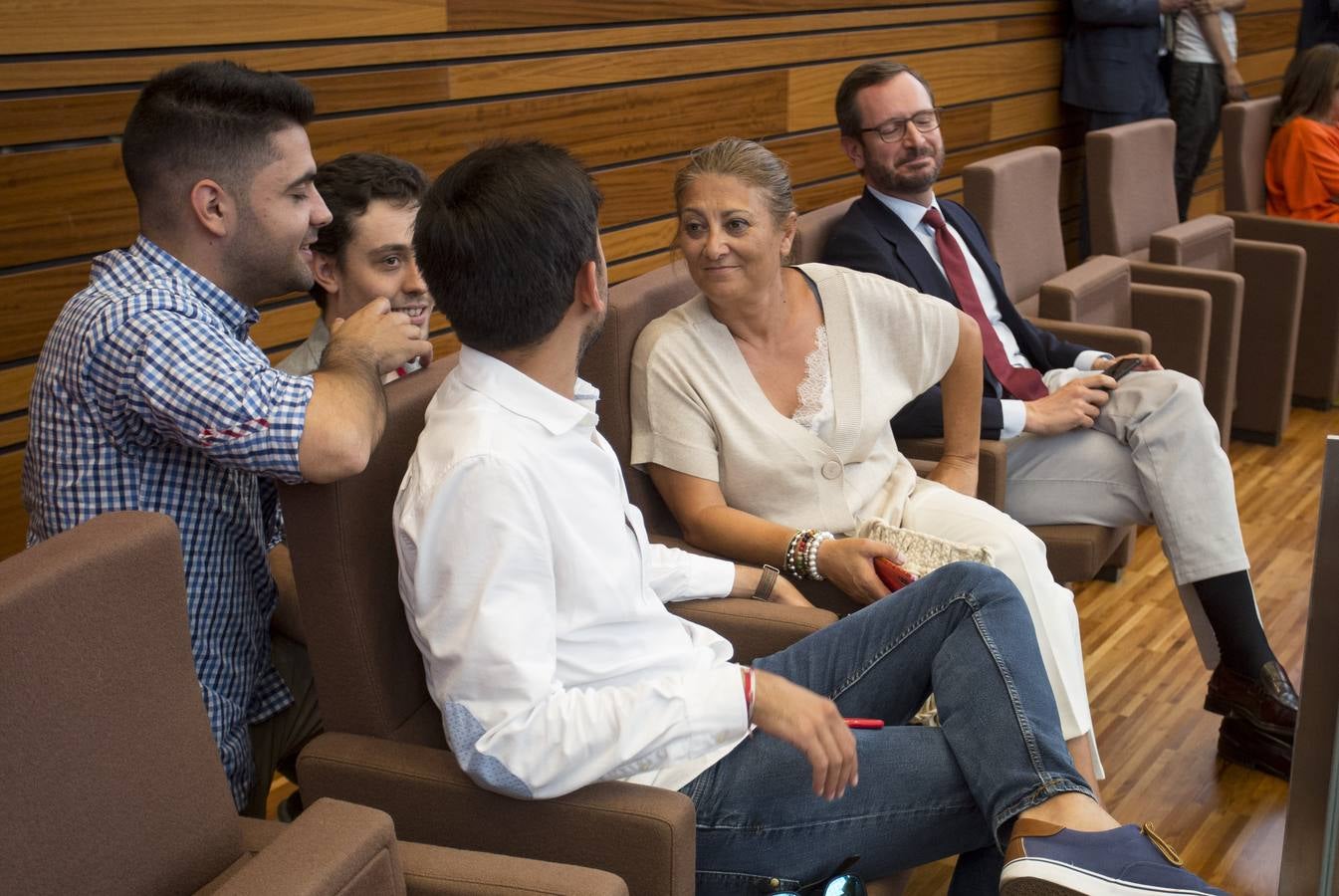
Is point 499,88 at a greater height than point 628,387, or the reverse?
point 499,88

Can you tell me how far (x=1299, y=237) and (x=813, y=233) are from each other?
2.65 meters

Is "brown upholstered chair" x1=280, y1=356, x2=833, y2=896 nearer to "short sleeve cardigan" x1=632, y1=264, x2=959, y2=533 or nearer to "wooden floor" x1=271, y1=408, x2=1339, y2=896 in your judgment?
"short sleeve cardigan" x1=632, y1=264, x2=959, y2=533

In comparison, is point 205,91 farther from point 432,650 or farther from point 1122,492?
point 1122,492

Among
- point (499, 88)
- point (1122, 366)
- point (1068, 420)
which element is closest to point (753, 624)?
point (1068, 420)

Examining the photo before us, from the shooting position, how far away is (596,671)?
5.16 ft

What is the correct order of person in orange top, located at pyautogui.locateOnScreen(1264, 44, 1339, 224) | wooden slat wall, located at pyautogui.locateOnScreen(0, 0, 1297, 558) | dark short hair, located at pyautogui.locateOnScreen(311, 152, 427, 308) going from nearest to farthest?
dark short hair, located at pyautogui.locateOnScreen(311, 152, 427, 308) < wooden slat wall, located at pyautogui.locateOnScreen(0, 0, 1297, 558) < person in orange top, located at pyautogui.locateOnScreen(1264, 44, 1339, 224)

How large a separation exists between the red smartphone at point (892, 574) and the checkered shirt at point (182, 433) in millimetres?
946

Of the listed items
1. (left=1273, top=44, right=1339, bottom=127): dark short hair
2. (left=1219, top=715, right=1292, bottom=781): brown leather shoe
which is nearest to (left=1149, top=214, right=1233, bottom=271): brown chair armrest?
(left=1273, top=44, right=1339, bottom=127): dark short hair

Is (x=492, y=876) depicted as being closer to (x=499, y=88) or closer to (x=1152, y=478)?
(x=1152, y=478)

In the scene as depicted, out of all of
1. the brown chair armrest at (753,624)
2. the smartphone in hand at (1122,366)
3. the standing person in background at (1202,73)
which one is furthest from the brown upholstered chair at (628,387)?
the standing person in background at (1202,73)

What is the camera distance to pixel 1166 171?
4.49 m

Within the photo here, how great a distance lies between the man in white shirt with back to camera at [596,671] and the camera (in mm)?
1426

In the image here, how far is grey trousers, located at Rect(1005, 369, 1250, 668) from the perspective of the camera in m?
2.67

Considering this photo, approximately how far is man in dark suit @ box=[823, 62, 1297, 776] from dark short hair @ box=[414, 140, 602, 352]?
135cm
